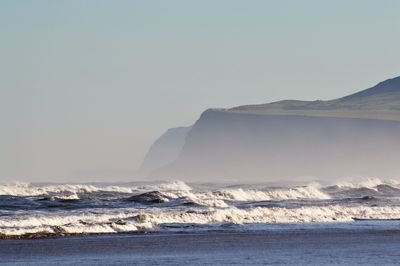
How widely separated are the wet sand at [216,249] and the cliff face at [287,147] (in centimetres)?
14501

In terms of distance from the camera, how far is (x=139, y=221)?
4706cm

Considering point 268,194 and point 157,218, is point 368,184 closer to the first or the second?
point 268,194

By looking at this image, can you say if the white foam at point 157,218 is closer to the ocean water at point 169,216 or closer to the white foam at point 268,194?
the ocean water at point 169,216

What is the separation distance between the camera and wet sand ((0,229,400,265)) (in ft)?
111

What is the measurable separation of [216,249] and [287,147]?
517 feet

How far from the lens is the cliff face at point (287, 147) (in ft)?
624

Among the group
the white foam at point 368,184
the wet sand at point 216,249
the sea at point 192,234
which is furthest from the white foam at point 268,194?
the wet sand at point 216,249

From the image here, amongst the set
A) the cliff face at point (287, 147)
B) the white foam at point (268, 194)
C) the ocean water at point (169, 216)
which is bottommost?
the cliff face at point (287, 147)

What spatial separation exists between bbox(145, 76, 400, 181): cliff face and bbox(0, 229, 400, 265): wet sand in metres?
145

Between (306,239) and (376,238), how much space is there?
2321 millimetres

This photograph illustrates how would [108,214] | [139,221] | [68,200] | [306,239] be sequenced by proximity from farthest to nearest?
1. [68,200]
2. [108,214]
3. [139,221]
4. [306,239]

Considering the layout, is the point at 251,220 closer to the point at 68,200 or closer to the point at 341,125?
the point at 68,200

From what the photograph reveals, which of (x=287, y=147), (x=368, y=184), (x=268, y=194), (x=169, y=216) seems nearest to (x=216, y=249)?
(x=169, y=216)

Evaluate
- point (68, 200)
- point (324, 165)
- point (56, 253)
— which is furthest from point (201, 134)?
point (56, 253)
